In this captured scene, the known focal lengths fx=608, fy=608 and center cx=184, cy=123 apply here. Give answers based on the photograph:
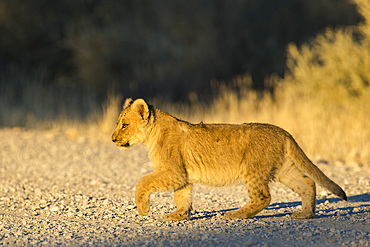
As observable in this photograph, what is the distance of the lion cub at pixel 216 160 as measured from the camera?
250 inches

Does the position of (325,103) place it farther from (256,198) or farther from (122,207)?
(256,198)

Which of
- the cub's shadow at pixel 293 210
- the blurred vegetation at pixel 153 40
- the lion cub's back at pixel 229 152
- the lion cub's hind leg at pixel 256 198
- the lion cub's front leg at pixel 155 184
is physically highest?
the blurred vegetation at pixel 153 40

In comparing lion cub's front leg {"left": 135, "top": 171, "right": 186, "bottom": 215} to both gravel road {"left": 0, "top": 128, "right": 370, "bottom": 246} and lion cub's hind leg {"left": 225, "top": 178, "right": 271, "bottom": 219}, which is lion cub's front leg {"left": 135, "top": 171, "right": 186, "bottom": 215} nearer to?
gravel road {"left": 0, "top": 128, "right": 370, "bottom": 246}

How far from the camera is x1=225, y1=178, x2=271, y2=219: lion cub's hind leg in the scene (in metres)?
6.29

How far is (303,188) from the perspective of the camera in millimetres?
6609

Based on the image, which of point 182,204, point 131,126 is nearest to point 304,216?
point 182,204

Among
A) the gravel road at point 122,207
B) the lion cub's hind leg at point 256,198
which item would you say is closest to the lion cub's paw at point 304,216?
the gravel road at point 122,207

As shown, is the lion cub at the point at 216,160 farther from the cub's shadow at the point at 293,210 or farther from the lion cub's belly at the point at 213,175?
the cub's shadow at the point at 293,210

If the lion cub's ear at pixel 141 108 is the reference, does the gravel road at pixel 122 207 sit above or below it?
below

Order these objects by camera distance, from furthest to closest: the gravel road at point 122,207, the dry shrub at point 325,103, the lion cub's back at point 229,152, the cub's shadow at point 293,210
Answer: the dry shrub at point 325,103
the cub's shadow at point 293,210
the lion cub's back at point 229,152
the gravel road at point 122,207

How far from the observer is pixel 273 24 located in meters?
24.9

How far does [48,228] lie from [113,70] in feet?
59.9

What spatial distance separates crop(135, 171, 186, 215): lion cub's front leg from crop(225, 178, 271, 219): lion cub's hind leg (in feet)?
2.34

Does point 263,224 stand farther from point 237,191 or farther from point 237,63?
point 237,63
